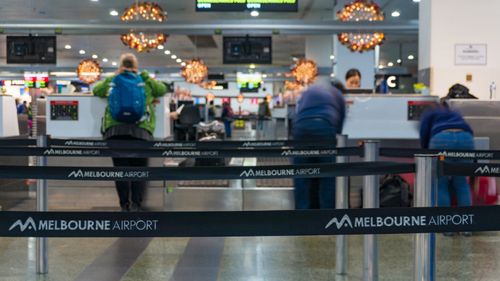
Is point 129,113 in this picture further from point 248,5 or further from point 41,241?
point 248,5

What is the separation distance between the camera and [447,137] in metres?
5.69

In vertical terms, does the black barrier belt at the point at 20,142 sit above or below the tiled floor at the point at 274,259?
above

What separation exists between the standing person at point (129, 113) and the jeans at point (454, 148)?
2.96 m

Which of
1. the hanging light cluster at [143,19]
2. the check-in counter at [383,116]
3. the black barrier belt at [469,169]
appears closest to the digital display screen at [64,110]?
the check-in counter at [383,116]

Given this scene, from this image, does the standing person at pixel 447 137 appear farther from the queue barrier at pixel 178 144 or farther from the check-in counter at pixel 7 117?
the check-in counter at pixel 7 117

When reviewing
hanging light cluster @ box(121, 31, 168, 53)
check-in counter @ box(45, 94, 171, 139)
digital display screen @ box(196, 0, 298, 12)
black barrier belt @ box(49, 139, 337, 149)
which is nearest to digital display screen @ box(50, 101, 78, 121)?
check-in counter @ box(45, 94, 171, 139)

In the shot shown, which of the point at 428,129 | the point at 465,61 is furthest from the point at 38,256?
the point at 465,61

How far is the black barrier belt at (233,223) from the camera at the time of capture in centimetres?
203

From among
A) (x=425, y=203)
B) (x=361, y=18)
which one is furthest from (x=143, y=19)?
(x=425, y=203)

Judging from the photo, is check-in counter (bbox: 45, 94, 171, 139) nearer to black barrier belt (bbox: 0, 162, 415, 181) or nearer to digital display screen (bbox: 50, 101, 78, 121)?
digital display screen (bbox: 50, 101, 78, 121)

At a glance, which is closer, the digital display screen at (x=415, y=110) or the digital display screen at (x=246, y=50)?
the digital display screen at (x=415, y=110)

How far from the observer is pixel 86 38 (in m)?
27.0

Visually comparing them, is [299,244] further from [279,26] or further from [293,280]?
[279,26]

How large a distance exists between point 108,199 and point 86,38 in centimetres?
2121
